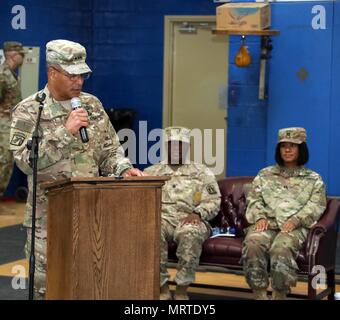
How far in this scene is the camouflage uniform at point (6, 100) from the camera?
9.30 m

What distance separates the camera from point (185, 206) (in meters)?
6.03

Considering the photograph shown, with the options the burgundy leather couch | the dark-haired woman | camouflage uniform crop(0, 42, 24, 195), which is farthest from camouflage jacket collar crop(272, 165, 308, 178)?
camouflage uniform crop(0, 42, 24, 195)

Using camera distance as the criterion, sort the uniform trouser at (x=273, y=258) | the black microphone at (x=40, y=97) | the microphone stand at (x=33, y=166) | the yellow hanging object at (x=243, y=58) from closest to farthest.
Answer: the microphone stand at (x=33, y=166) < the black microphone at (x=40, y=97) < the uniform trouser at (x=273, y=258) < the yellow hanging object at (x=243, y=58)

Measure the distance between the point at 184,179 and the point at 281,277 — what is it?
112cm

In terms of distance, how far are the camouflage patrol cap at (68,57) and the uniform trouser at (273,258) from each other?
220 centimetres

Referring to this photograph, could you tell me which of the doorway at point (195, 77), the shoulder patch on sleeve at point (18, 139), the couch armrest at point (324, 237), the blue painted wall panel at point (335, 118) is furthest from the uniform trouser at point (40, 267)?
the doorway at point (195, 77)

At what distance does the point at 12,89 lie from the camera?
933 centimetres

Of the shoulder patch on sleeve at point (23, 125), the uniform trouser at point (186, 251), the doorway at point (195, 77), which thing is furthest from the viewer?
the doorway at point (195, 77)

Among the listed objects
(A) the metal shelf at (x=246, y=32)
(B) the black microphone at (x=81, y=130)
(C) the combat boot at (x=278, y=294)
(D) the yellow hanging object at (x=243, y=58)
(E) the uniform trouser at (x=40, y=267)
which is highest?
(A) the metal shelf at (x=246, y=32)

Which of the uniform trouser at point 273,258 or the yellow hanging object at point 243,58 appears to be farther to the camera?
the yellow hanging object at point 243,58

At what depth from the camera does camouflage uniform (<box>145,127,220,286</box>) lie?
5.71 metres

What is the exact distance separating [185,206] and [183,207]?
0.02 m

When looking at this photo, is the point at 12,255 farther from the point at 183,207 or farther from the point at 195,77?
the point at 195,77

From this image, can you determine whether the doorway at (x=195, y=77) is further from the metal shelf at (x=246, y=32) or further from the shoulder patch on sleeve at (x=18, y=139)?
the shoulder patch on sleeve at (x=18, y=139)
